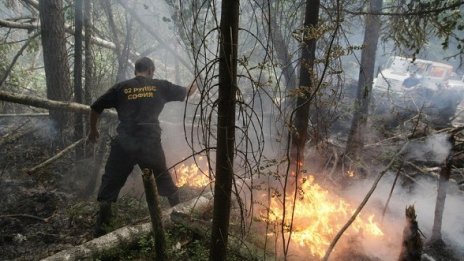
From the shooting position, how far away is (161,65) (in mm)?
16953

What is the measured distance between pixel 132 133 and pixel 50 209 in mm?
2019

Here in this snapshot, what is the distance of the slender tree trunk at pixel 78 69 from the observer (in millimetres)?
6742

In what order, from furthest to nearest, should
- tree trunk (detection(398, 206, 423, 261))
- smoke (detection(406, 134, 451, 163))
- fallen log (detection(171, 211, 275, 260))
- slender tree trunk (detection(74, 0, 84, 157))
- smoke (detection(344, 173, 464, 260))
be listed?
smoke (detection(406, 134, 451, 163))
slender tree trunk (detection(74, 0, 84, 157))
smoke (detection(344, 173, 464, 260))
fallen log (detection(171, 211, 275, 260))
tree trunk (detection(398, 206, 423, 261))

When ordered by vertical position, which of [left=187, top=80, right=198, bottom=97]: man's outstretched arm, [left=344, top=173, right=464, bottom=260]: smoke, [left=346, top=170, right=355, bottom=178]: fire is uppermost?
[left=187, top=80, right=198, bottom=97]: man's outstretched arm

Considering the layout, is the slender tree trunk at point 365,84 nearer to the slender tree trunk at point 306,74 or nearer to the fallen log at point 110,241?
the slender tree trunk at point 306,74

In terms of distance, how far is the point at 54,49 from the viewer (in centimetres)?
716

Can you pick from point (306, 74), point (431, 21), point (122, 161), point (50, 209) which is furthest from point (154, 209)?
point (431, 21)

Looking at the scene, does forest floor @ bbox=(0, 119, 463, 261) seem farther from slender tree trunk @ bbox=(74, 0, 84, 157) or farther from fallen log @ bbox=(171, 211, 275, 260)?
slender tree trunk @ bbox=(74, 0, 84, 157)

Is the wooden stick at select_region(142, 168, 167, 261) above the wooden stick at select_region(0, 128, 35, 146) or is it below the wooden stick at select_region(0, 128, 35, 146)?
above

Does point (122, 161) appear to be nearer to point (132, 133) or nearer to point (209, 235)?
point (132, 133)

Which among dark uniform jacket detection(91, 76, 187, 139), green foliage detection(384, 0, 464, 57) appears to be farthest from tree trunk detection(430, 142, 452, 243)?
dark uniform jacket detection(91, 76, 187, 139)

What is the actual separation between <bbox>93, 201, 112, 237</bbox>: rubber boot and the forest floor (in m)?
0.13

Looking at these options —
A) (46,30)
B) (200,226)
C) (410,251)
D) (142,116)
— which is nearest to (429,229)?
(410,251)

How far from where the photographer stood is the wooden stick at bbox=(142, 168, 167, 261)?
2784mm
